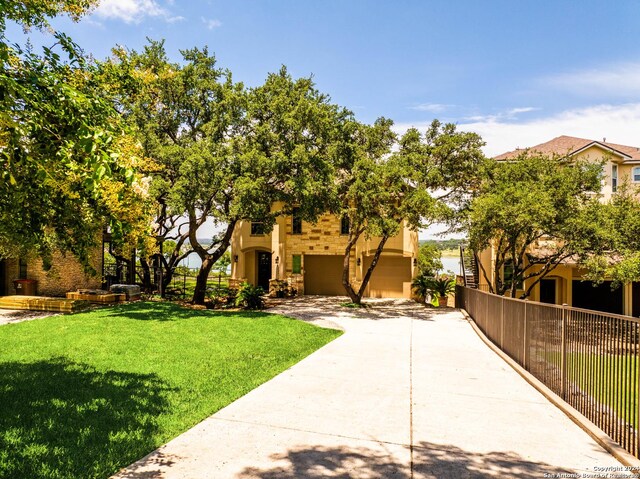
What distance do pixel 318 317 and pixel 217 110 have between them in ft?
33.8

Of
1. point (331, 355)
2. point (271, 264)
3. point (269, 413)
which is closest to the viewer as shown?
point (269, 413)

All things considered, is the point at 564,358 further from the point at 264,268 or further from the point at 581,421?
the point at 264,268

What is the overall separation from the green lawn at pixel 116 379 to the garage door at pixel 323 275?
13725 mm

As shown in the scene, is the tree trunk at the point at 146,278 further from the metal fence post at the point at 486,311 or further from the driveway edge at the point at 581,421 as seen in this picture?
the driveway edge at the point at 581,421

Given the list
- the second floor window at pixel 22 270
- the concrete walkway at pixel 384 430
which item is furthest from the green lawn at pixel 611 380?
the second floor window at pixel 22 270

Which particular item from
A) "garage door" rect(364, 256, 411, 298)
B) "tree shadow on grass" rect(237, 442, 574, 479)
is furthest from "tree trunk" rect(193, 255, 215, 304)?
"tree shadow on grass" rect(237, 442, 574, 479)

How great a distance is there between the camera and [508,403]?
6566mm

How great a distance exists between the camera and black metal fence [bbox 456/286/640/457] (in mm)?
4828

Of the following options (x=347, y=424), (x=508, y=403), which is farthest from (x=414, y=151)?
(x=347, y=424)

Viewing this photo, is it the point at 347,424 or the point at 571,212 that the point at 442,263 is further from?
the point at 347,424

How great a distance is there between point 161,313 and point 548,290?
21940 millimetres

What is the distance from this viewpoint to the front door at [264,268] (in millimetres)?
29156

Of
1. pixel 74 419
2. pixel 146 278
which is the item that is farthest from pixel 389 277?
pixel 74 419

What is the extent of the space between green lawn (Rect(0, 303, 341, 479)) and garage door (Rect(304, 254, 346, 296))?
13725mm
